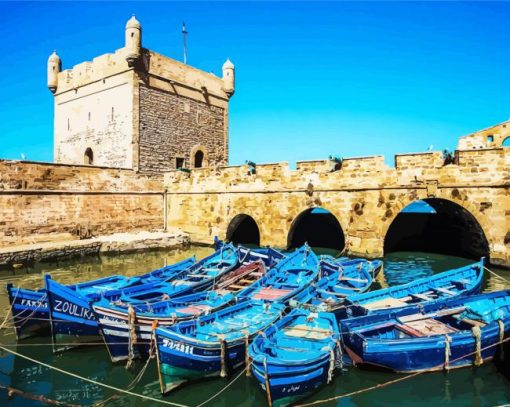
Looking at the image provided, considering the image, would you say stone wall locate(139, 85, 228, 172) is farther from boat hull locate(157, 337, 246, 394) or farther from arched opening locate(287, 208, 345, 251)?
boat hull locate(157, 337, 246, 394)

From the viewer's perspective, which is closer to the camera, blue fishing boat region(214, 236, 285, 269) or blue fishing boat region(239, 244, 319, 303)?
blue fishing boat region(239, 244, 319, 303)

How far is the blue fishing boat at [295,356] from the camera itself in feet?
18.3

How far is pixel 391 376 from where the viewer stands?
665 centimetres

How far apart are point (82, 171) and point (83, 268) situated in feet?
18.5

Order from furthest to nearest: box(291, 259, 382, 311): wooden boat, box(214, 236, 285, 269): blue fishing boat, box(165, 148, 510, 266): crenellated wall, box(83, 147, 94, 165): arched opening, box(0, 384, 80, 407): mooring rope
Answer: box(83, 147, 94, 165): arched opening, box(165, 148, 510, 266): crenellated wall, box(214, 236, 285, 269): blue fishing boat, box(291, 259, 382, 311): wooden boat, box(0, 384, 80, 407): mooring rope

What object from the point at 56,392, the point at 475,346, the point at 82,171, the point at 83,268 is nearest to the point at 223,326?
the point at 56,392

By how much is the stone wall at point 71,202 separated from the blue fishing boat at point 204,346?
1285 centimetres

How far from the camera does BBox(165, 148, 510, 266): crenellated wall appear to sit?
45.0 ft

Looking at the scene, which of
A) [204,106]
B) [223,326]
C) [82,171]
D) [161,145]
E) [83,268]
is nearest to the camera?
[223,326]

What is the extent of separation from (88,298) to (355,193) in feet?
37.7

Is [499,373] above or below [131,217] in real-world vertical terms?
below

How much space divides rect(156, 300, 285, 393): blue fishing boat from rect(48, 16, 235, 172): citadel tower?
15619mm

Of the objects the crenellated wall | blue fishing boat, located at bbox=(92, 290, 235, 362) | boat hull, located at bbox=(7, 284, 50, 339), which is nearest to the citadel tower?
the crenellated wall

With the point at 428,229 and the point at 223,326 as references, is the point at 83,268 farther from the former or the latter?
the point at 428,229
